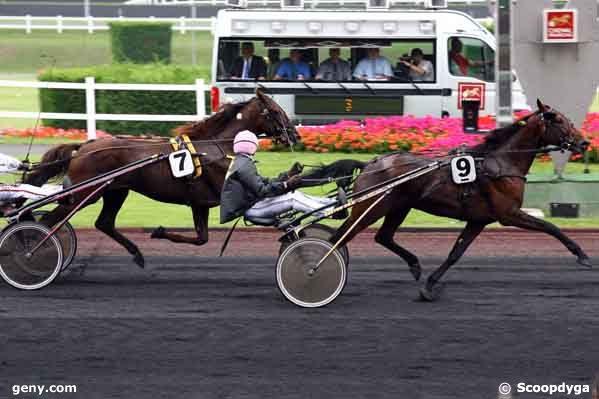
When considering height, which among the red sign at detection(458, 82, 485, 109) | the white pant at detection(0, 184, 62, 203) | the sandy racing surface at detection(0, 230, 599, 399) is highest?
the red sign at detection(458, 82, 485, 109)

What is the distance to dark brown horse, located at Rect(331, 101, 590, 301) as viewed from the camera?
8883mm

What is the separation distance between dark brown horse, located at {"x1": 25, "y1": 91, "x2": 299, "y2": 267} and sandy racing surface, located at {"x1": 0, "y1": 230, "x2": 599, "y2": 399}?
65 cm

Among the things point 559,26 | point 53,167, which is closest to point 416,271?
point 53,167

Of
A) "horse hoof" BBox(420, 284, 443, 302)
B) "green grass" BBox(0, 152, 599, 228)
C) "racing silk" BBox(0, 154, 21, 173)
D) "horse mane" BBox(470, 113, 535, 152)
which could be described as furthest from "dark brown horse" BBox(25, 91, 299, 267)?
"green grass" BBox(0, 152, 599, 228)

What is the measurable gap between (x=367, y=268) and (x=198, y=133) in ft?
6.29

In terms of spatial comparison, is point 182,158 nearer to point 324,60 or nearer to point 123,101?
point 324,60

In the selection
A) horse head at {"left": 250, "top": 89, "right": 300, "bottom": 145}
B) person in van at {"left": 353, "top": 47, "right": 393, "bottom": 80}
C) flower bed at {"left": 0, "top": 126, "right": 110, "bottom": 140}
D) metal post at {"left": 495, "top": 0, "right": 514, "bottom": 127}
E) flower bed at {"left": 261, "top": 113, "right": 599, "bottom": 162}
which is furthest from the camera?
flower bed at {"left": 0, "top": 126, "right": 110, "bottom": 140}

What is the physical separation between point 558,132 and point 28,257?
4.20 metres

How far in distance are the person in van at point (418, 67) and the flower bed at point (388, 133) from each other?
789 mm

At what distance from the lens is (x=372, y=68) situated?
1775 centimetres

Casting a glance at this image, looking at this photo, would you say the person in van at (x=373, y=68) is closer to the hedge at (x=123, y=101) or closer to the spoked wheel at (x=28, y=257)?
the hedge at (x=123, y=101)

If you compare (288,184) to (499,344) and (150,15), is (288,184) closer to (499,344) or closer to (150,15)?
(499,344)

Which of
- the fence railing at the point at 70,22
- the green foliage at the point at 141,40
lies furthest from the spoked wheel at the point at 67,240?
the fence railing at the point at 70,22

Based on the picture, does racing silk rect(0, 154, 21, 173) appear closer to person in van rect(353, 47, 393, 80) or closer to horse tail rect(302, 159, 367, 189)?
horse tail rect(302, 159, 367, 189)
